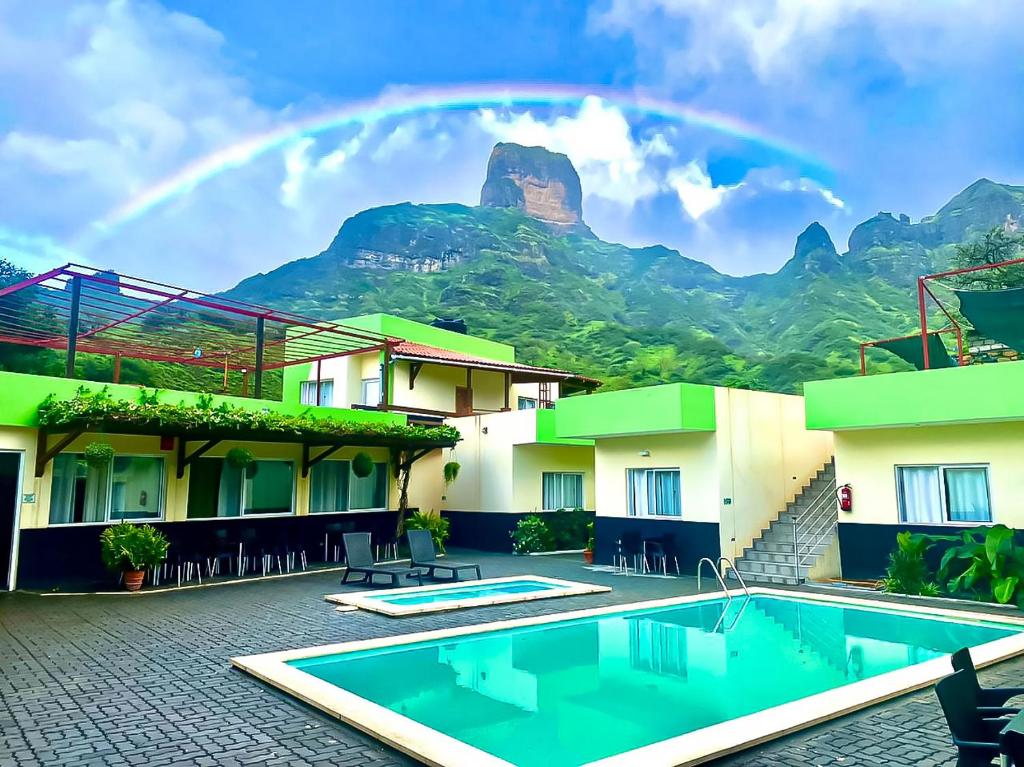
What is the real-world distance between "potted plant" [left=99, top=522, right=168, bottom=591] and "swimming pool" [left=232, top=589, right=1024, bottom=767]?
21.8ft

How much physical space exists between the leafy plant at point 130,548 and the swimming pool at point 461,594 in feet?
11.7

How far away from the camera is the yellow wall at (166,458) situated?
1305 centimetres

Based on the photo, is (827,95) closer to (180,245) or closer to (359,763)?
(180,245)

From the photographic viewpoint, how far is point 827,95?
7675 centimetres

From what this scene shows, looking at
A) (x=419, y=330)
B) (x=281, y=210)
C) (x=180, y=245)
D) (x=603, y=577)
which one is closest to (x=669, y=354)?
(x=419, y=330)

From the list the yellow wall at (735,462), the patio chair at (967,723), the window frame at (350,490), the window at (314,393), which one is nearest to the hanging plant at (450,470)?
the window frame at (350,490)

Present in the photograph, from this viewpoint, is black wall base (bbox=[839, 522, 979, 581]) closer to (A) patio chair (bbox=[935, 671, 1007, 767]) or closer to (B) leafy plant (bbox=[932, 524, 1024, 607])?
(B) leafy plant (bbox=[932, 524, 1024, 607])

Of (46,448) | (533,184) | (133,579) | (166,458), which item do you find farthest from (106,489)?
(533,184)

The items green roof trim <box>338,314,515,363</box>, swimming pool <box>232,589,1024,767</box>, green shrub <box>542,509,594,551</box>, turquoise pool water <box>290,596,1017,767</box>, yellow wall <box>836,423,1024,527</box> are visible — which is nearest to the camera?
swimming pool <box>232,589,1024,767</box>

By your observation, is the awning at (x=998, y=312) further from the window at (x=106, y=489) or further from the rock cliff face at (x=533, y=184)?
the rock cliff face at (x=533, y=184)

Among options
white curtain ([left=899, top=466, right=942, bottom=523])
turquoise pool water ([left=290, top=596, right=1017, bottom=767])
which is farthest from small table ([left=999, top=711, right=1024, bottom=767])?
white curtain ([left=899, top=466, right=942, bottom=523])

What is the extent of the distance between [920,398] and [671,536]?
6.01 metres

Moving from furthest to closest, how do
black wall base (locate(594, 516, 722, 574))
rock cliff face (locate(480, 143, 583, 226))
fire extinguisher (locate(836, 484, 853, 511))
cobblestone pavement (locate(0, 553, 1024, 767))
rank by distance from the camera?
rock cliff face (locate(480, 143, 583, 226)) → black wall base (locate(594, 516, 722, 574)) → fire extinguisher (locate(836, 484, 853, 511)) → cobblestone pavement (locate(0, 553, 1024, 767))

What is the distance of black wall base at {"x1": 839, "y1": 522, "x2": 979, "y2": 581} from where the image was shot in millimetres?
13656
